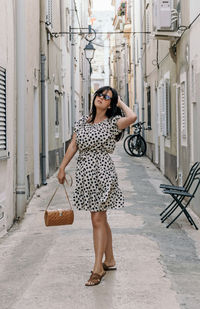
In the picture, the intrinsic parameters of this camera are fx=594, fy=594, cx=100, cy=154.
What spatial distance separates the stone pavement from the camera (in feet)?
15.8

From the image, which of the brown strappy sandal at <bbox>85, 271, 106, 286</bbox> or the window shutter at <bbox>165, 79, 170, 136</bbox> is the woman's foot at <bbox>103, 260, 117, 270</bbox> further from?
the window shutter at <bbox>165, 79, 170, 136</bbox>

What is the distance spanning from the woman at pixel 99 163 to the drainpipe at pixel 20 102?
3.55 meters

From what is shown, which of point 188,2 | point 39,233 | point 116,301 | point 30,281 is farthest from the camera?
point 188,2

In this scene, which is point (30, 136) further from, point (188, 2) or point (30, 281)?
point (30, 281)

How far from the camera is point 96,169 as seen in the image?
5469mm

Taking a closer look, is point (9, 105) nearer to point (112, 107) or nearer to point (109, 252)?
point (112, 107)

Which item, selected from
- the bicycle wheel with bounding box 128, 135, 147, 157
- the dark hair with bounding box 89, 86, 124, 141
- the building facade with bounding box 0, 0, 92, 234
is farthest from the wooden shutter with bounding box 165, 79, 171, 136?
the dark hair with bounding box 89, 86, 124, 141

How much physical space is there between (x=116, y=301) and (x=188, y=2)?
23.1 feet

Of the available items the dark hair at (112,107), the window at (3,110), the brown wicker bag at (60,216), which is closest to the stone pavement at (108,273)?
the brown wicker bag at (60,216)

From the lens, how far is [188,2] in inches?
412

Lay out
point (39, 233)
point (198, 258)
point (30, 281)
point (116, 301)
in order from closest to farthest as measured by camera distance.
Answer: point (116, 301) < point (30, 281) < point (198, 258) < point (39, 233)

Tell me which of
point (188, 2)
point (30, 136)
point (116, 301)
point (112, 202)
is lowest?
point (116, 301)

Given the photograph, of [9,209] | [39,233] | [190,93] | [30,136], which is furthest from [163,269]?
[30,136]

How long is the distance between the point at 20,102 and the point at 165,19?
13.5 ft
